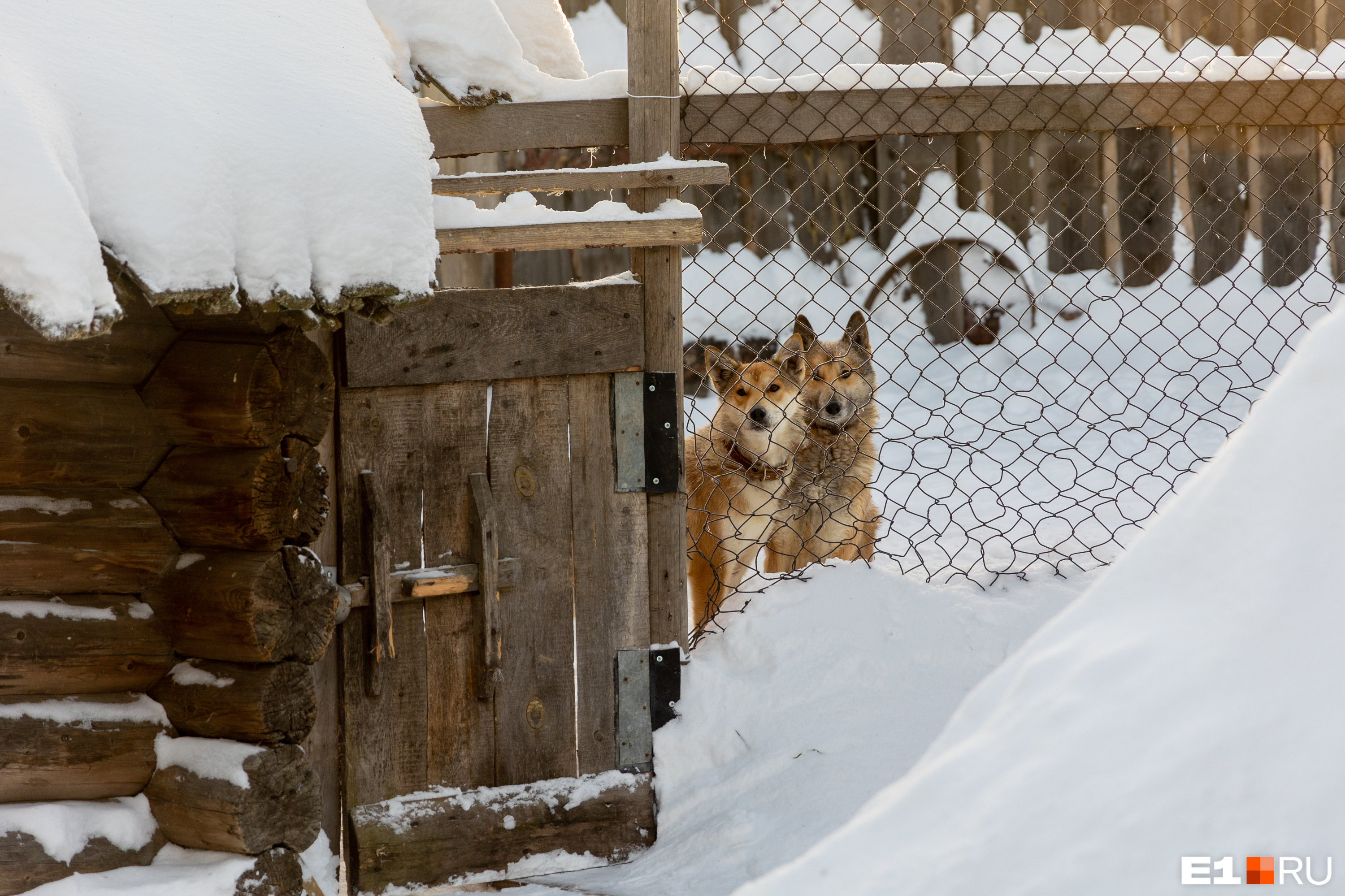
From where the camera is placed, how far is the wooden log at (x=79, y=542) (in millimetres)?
2195

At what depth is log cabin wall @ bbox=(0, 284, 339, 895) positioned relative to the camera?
2.21 meters

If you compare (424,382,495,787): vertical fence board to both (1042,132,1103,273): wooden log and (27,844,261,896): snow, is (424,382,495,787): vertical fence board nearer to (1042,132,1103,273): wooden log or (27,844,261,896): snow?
(27,844,261,896): snow

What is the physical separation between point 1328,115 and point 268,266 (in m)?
3.40

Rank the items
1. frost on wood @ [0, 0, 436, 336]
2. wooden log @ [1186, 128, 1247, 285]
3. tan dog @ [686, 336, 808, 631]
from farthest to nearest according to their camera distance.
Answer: wooden log @ [1186, 128, 1247, 285] → tan dog @ [686, 336, 808, 631] → frost on wood @ [0, 0, 436, 336]

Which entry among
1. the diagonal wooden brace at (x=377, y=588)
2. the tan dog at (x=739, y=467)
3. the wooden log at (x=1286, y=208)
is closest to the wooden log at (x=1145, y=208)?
the wooden log at (x=1286, y=208)

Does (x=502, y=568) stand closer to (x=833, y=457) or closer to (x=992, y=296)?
(x=833, y=457)

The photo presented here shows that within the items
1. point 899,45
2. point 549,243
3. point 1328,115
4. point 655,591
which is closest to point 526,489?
point 655,591

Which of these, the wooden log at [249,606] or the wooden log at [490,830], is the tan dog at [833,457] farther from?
the wooden log at [249,606]

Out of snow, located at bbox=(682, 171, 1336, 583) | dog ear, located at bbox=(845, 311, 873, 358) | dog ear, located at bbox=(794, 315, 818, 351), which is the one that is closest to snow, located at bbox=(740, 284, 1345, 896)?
snow, located at bbox=(682, 171, 1336, 583)

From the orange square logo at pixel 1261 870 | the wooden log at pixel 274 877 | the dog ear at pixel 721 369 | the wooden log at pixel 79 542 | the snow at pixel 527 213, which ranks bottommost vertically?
the wooden log at pixel 274 877

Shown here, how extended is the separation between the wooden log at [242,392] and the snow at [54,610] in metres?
0.42

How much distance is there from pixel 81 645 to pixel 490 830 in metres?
1.17

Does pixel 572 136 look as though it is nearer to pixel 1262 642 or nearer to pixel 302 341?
pixel 302 341

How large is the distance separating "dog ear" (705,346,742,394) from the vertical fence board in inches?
85.2
